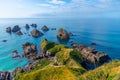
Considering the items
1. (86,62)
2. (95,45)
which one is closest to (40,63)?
(86,62)

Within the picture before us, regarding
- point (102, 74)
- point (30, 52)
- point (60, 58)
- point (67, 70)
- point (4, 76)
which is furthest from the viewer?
point (30, 52)

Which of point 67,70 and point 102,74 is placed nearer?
point 102,74

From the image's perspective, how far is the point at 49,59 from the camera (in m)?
106

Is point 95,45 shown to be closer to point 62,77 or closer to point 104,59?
point 104,59

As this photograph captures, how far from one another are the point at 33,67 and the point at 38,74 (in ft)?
88.4

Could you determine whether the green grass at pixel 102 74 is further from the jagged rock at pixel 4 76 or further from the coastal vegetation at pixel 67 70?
the jagged rock at pixel 4 76

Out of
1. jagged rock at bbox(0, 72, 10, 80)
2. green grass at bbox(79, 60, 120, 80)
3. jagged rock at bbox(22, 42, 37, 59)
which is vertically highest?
green grass at bbox(79, 60, 120, 80)

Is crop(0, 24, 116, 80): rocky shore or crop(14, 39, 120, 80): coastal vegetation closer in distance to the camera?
crop(14, 39, 120, 80): coastal vegetation

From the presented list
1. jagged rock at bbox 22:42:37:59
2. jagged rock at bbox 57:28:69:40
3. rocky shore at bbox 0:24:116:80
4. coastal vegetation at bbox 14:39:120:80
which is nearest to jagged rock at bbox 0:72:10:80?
rocky shore at bbox 0:24:116:80

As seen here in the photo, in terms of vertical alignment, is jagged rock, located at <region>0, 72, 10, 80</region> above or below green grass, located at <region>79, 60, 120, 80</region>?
below

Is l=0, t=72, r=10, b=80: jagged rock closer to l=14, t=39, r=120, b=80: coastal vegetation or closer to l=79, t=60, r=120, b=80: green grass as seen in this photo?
l=14, t=39, r=120, b=80: coastal vegetation

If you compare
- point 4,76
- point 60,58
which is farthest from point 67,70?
point 4,76

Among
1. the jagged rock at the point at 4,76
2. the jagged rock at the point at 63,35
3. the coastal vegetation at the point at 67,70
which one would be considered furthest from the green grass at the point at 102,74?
the jagged rock at the point at 63,35

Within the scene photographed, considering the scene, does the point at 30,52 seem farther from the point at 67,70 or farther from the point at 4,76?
the point at 67,70
